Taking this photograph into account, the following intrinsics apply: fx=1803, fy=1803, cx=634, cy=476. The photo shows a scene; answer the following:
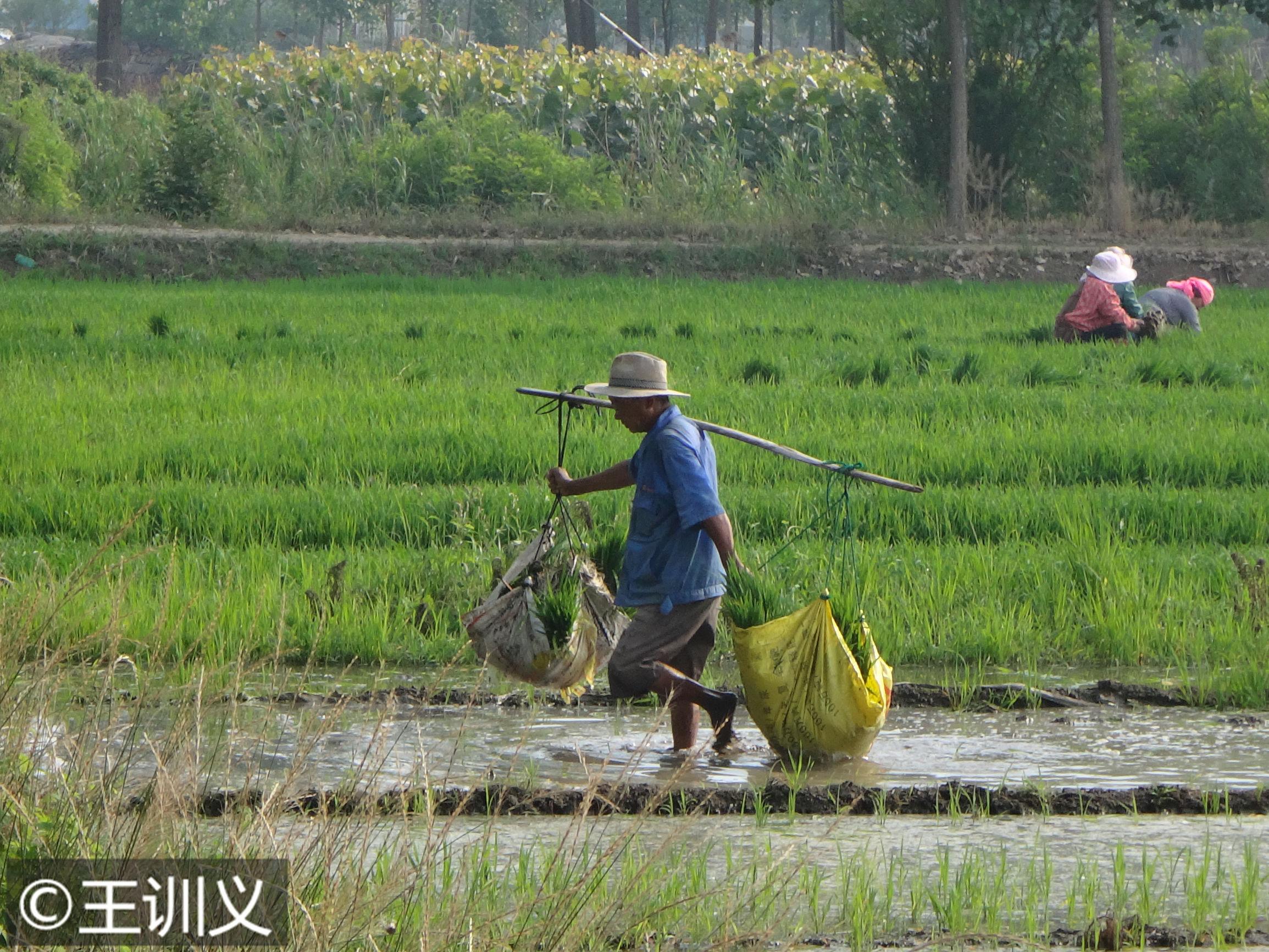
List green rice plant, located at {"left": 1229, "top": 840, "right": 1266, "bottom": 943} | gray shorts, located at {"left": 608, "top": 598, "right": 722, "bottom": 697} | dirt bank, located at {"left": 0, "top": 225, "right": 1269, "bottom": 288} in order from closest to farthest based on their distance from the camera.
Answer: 1. green rice plant, located at {"left": 1229, "top": 840, "right": 1266, "bottom": 943}
2. gray shorts, located at {"left": 608, "top": 598, "right": 722, "bottom": 697}
3. dirt bank, located at {"left": 0, "top": 225, "right": 1269, "bottom": 288}

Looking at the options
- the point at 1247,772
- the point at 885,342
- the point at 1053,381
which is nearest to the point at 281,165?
the point at 885,342

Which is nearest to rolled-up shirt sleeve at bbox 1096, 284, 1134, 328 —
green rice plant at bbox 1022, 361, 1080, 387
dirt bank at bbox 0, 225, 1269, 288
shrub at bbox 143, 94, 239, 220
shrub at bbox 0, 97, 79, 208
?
green rice plant at bbox 1022, 361, 1080, 387

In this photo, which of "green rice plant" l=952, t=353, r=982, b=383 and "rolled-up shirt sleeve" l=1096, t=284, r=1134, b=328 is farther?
"rolled-up shirt sleeve" l=1096, t=284, r=1134, b=328

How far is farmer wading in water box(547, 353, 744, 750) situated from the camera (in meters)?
5.80

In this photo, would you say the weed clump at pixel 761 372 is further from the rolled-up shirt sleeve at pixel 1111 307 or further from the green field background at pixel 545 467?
the rolled-up shirt sleeve at pixel 1111 307

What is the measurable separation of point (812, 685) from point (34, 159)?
2037cm

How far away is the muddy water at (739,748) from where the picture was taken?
5.62 meters

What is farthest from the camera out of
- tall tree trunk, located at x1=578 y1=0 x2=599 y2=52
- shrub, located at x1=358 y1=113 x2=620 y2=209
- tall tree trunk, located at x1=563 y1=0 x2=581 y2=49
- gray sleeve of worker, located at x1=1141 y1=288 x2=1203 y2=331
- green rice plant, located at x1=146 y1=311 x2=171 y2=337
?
tall tree trunk, located at x1=578 y1=0 x2=599 y2=52

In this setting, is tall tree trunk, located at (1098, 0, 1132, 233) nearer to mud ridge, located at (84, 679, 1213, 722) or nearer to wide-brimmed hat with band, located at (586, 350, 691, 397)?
mud ridge, located at (84, 679, 1213, 722)

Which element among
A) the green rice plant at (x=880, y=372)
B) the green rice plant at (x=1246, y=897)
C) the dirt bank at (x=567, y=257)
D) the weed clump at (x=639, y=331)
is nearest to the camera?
the green rice plant at (x=1246, y=897)

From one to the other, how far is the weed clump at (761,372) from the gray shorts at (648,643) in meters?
7.37

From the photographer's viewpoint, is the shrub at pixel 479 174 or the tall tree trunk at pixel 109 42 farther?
the tall tree trunk at pixel 109 42

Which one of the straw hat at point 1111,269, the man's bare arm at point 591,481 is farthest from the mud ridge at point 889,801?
the straw hat at point 1111,269

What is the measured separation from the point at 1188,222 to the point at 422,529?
19.2m
